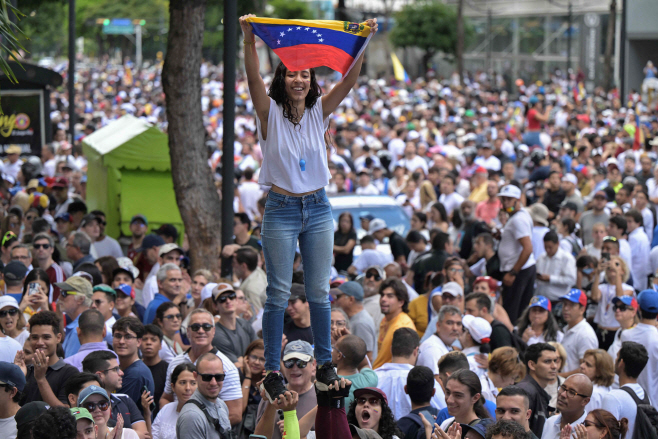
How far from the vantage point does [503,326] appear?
812 centimetres

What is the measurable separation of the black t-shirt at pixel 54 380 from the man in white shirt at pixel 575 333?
14.9 feet

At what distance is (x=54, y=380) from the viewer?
6363 millimetres

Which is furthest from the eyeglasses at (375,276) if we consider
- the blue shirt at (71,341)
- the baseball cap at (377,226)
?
the blue shirt at (71,341)

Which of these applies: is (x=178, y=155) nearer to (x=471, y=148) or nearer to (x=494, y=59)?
(x=471, y=148)

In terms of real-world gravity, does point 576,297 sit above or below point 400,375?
above

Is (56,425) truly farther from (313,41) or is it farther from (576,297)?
(576,297)

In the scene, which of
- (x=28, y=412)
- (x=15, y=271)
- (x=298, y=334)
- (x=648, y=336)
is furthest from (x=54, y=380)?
(x=648, y=336)

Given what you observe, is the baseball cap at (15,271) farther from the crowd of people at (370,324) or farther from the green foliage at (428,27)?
the green foliage at (428,27)

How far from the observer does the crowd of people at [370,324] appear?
5836 millimetres

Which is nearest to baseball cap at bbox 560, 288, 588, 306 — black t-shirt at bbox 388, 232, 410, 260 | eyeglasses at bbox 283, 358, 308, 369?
black t-shirt at bbox 388, 232, 410, 260

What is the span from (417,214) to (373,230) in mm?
750

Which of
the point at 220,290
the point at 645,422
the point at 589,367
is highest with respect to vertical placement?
the point at 220,290

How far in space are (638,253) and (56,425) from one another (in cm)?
873

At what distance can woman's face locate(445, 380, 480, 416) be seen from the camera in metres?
5.90
